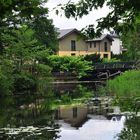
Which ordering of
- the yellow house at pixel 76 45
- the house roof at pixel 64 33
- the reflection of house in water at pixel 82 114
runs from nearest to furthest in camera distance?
the reflection of house in water at pixel 82 114 → the house roof at pixel 64 33 → the yellow house at pixel 76 45

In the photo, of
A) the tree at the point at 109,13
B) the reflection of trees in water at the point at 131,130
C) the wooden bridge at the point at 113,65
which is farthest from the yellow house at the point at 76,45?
the tree at the point at 109,13

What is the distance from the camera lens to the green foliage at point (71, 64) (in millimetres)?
55938

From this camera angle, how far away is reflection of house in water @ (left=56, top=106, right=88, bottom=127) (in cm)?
2057

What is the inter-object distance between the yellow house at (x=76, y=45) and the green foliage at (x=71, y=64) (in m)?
13.0

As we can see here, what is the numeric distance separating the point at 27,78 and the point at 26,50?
3202 mm

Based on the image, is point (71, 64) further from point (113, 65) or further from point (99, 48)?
point (99, 48)

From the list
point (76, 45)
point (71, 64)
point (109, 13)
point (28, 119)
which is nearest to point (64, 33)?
point (76, 45)

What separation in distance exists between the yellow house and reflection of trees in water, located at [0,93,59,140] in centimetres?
4191

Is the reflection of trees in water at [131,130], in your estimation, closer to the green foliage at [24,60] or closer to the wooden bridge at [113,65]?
the green foliage at [24,60]

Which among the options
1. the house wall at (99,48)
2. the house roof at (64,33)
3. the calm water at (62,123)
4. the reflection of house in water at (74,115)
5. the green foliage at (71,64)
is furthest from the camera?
the house wall at (99,48)

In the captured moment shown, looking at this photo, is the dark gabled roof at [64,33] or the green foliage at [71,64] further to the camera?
the dark gabled roof at [64,33]

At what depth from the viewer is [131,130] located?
15117 millimetres

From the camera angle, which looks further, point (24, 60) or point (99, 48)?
point (99, 48)

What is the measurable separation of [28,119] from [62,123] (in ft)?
5.89
